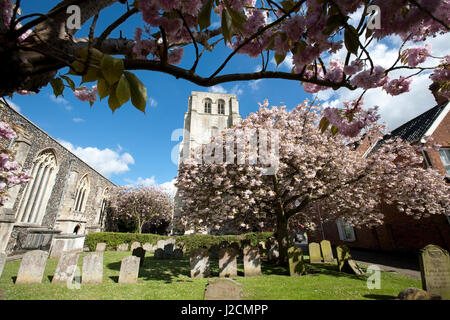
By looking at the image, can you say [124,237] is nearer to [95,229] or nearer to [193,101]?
[95,229]

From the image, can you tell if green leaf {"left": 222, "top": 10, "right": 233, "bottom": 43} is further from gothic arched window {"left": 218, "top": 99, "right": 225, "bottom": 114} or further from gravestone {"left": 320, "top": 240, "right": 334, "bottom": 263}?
gothic arched window {"left": 218, "top": 99, "right": 225, "bottom": 114}

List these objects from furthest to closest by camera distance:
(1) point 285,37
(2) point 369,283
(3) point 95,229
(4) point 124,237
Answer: (3) point 95,229 → (4) point 124,237 → (2) point 369,283 → (1) point 285,37

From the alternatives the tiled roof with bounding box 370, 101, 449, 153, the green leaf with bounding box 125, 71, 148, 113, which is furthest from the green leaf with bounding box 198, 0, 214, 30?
the tiled roof with bounding box 370, 101, 449, 153

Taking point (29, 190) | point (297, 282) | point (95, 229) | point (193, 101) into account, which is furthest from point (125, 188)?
point (297, 282)

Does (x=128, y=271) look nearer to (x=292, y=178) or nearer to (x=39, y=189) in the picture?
(x=292, y=178)

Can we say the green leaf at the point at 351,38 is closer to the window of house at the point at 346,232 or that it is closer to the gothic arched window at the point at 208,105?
the window of house at the point at 346,232

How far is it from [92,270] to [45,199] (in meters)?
12.8

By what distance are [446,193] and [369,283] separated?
6.56m

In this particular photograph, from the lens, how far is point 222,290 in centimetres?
386

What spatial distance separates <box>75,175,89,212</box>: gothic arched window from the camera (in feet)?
65.2

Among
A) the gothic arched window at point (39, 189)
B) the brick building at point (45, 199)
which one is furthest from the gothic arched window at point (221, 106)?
the gothic arched window at point (39, 189)

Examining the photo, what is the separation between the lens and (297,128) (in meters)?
9.38

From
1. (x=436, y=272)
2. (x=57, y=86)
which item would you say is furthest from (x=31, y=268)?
(x=436, y=272)

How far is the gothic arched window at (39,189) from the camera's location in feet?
44.3
